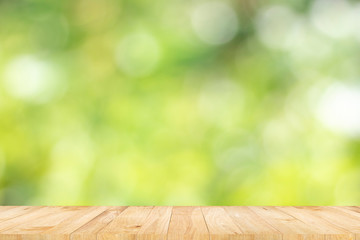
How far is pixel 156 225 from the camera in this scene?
1.30 metres

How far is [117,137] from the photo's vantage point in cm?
185

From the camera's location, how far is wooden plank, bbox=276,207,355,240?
1.17m

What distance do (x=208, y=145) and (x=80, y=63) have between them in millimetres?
518

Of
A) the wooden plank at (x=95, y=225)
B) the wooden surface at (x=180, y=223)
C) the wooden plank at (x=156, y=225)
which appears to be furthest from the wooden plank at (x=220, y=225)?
the wooden plank at (x=95, y=225)

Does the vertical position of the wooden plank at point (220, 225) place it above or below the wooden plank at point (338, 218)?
below

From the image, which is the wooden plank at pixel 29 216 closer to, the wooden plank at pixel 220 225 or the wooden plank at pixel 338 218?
the wooden plank at pixel 220 225

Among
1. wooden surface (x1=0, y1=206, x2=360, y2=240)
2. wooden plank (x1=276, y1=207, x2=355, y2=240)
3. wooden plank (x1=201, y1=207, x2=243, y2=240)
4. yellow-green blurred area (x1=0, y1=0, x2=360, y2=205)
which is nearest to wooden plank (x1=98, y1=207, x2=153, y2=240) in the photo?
wooden surface (x1=0, y1=206, x2=360, y2=240)

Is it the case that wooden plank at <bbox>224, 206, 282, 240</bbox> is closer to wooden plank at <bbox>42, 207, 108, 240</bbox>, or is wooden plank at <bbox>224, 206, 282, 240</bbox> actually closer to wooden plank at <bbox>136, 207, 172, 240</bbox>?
wooden plank at <bbox>136, 207, 172, 240</bbox>

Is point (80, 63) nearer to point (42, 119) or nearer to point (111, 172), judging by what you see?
point (42, 119)

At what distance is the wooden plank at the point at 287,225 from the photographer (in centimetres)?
116

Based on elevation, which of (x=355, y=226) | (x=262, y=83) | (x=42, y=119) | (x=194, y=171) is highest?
(x=262, y=83)

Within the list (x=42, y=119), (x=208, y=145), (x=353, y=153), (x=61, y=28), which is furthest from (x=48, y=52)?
(x=353, y=153)

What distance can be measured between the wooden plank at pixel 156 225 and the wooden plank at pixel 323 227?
0.34 metres

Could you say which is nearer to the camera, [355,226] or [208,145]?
[355,226]
